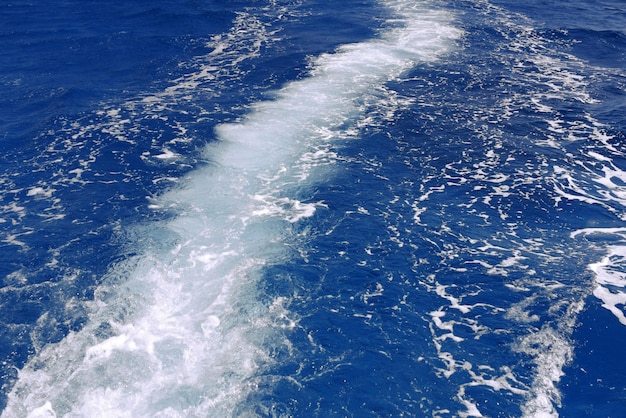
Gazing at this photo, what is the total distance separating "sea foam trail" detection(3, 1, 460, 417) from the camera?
219 ft

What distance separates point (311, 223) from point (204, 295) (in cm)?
2360

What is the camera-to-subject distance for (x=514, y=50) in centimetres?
15325

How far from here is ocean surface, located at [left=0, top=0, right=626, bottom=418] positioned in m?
68.6

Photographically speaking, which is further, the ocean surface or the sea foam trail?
the ocean surface

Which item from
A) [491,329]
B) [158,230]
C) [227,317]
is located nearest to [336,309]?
[227,317]

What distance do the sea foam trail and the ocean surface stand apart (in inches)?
13.5

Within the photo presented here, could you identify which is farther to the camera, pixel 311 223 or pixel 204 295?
pixel 311 223

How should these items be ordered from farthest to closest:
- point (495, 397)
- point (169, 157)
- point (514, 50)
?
point (514, 50) < point (169, 157) < point (495, 397)

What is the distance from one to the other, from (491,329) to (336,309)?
22.0m

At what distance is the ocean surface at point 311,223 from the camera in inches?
2702

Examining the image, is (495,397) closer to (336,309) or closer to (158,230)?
(336,309)

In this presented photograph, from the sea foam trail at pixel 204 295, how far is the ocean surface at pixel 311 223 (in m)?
0.34

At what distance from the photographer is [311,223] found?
308 feet

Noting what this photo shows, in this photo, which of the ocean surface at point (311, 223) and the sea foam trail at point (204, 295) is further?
the ocean surface at point (311, 223)
